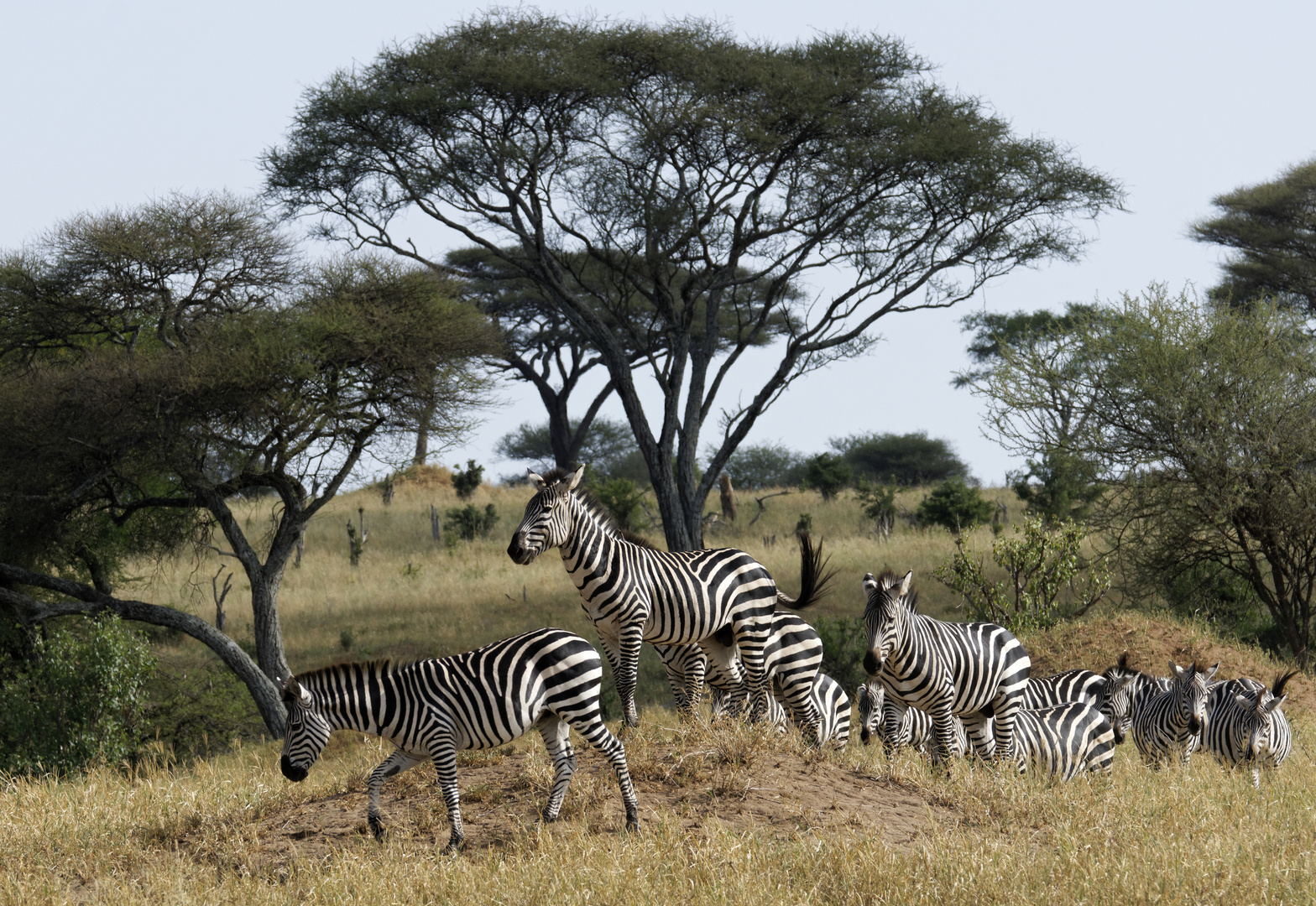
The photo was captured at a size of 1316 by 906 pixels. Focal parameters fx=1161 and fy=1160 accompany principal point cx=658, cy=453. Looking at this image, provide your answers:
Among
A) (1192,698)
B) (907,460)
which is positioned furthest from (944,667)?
(907,460)

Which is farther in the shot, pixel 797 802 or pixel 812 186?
pixel 812 186

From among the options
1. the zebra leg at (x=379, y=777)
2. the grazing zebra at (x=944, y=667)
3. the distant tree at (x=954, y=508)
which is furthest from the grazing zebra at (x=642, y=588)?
the distant tree at (x=954, y=508)

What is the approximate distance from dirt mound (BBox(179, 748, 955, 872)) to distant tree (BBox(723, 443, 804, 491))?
4118cm

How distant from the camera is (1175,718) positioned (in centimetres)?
1055

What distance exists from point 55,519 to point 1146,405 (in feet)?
59.5

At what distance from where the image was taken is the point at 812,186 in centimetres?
2436

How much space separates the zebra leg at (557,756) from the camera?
23.0 ft

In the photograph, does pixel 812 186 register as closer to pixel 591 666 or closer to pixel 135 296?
pixel 135 296

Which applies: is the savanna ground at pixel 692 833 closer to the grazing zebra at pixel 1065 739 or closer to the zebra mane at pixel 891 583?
the grazing zebra at pixel 1065 739

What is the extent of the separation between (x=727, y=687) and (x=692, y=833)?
2.77 m

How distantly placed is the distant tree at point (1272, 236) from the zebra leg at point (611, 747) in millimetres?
30902

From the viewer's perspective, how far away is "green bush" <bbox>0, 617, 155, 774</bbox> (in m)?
14.3

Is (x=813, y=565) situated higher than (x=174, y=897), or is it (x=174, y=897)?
(x=813, y=565)

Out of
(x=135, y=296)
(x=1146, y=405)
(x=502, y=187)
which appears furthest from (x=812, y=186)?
(x=135, y=296)
